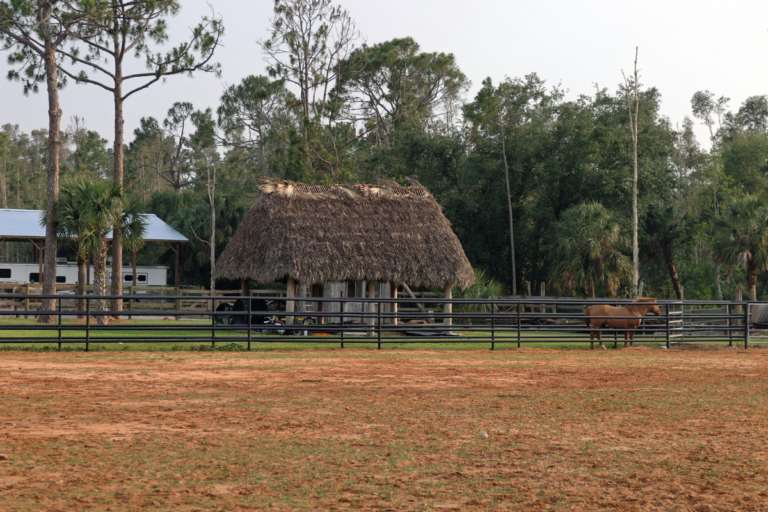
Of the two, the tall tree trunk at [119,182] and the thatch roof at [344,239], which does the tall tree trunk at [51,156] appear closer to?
the tall tree trunk at [119,182]

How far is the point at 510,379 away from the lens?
35.4 ft

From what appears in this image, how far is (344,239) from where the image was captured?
21.6m

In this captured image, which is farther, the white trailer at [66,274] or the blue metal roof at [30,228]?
the white trailer at [66,274]

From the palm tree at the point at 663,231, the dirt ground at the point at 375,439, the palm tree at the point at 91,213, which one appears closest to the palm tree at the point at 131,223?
the palm tree at the point at 91,213

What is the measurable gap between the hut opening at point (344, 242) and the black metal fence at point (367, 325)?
862mm

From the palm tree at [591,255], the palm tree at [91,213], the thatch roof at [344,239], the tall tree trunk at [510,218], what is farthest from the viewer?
the tall tree trunk at [510,218]

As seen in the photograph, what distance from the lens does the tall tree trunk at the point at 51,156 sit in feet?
82.2

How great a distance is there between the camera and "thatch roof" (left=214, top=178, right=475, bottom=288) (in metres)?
20.9

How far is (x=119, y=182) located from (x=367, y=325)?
549 inches

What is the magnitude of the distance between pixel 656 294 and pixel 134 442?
3675 centimetres

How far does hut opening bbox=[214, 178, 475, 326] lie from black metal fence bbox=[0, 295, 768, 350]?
862 millimetres

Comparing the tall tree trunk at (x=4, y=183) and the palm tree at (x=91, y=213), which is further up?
the tall tree trunk at (x=4, y=183)

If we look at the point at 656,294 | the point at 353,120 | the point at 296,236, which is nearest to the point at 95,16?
the point at 296,236

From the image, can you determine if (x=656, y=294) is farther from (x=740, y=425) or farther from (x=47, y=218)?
(x=740, y=425)
